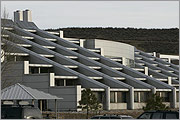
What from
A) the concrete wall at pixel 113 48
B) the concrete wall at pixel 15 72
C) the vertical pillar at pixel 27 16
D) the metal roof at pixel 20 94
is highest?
the vertical pillar at pixel 27 16

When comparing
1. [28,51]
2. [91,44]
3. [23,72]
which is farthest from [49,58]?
[91,44]

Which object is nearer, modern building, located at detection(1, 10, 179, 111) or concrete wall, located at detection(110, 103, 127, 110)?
modern building, located at detection(1, 10, 179, 111)

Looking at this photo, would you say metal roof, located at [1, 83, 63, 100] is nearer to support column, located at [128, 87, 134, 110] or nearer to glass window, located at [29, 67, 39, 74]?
glass window, located at [29, 67, 39, 74]

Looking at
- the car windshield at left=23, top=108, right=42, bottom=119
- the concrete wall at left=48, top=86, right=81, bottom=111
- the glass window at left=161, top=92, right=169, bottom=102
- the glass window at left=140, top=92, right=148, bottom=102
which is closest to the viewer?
the car windshield at left=23, top=108, right=42, bottom=119

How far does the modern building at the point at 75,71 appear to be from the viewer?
226 ft

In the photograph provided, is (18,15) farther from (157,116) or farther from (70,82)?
(157,116)

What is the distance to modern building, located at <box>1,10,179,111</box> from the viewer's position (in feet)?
226

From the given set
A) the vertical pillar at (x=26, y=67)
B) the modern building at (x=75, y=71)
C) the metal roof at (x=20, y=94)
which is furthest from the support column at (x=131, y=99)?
the metal roof at (x=20, y=94)

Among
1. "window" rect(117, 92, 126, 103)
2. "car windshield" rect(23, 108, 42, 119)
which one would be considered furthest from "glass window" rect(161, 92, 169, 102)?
"car windshield" rect(23, 108, 42, 119)

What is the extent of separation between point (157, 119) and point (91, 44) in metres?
68.4

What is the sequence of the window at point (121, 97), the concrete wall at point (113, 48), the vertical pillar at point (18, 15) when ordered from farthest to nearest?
1. the vertical pillar at point (18, 15)
2. the concrete wall at point (113, 48)
3. the window at point (121, 97)

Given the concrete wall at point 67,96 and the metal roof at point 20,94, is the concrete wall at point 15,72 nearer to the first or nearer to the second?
the concrete wall at point 67,96

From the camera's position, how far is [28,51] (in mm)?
76688

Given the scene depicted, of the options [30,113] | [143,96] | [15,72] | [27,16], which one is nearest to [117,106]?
[143,96]
